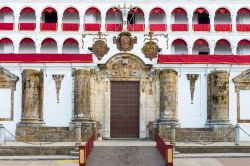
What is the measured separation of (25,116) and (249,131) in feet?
59.4

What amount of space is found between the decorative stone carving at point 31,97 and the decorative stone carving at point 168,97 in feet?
32.7

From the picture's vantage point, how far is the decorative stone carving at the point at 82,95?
39.7 metres

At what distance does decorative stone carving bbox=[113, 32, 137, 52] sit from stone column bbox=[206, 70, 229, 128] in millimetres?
7246

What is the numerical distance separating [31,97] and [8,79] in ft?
8.58

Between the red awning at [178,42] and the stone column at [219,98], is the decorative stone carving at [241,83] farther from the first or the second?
the red awning at [178,42]

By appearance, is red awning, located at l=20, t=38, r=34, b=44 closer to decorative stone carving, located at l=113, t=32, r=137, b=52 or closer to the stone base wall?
decorative stone carving, located at l=113, t=32, r=137, b=52

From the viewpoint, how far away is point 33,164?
93.2 feet

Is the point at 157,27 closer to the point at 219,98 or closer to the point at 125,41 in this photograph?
the point at 125,41

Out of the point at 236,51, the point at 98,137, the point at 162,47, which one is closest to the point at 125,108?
the point at 98,137

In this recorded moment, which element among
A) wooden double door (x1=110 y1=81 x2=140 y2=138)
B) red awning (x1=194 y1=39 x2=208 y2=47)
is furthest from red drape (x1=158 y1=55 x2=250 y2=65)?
red awning (x1=194 y1=39 x2=208 y2=47)

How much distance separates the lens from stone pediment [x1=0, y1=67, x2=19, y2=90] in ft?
133

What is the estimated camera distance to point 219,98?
131ft

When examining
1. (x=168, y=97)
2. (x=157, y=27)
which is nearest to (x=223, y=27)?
(x=157, y=27)

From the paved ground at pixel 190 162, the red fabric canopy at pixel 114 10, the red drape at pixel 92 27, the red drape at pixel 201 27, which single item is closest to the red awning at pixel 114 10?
the red fabric canopy at pixel 114 10
